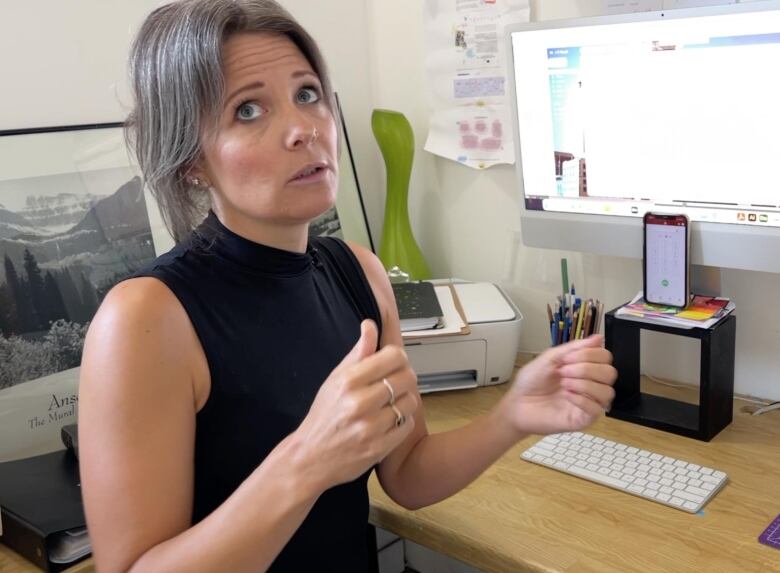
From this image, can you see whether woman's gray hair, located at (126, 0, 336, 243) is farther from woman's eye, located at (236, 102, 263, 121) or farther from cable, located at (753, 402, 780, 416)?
cable, located at (753, 402, 780, 416)

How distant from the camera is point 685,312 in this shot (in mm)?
1437

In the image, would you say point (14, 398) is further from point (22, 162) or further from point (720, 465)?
point (720, 465)

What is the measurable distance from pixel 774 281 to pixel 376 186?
3.16ft

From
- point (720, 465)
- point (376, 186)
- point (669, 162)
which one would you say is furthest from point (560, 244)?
point (376, 186)

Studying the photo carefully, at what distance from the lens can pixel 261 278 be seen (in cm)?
108

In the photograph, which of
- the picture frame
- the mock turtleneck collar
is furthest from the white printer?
the mock turtleneck collar

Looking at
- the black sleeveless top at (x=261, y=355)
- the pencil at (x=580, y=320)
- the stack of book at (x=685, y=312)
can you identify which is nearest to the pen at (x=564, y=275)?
the pencil at (x=580, y=320)

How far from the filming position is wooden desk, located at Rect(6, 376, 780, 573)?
108 cm

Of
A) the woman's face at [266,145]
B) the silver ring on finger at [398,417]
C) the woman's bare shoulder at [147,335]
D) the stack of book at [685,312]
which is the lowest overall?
the stack of book at [685,312]

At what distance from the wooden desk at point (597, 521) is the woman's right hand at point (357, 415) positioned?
1.18ft

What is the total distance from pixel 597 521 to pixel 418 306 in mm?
584

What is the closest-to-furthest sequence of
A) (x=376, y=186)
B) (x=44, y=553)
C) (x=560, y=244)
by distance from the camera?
1. (x=44, y=553)
2. (x=560, y=244)
3. (x=376, y=186)

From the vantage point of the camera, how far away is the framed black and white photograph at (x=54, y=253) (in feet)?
4.69

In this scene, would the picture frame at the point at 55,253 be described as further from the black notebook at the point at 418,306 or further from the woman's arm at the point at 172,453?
the woman's arm at the point at 172,453
